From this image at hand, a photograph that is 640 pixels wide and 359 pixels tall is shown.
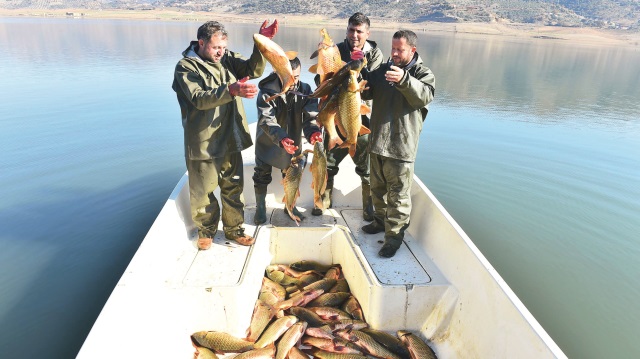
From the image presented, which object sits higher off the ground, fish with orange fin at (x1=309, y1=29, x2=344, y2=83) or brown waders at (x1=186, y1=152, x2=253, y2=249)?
fish with orange fin at (x1=309, y1=29, x2=344, y2=83)

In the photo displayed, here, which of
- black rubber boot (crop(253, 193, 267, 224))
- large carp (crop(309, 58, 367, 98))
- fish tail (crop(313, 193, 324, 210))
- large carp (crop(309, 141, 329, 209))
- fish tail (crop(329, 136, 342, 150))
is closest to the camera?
large carp (crop(309, 58, 367, 98))

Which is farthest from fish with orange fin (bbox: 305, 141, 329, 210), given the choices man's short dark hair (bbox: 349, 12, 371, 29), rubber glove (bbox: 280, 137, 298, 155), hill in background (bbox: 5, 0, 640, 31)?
hill in background (bbox: 5, 0, 640, 31)

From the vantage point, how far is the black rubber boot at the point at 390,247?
14.5ft

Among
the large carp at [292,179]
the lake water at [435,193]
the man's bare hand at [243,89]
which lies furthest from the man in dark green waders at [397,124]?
the lake water at [435,193]

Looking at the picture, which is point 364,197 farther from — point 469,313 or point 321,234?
point 469,313

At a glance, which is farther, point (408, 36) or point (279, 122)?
point (279, 122)

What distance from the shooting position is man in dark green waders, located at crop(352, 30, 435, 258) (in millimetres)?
3758

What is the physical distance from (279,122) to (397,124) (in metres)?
1.31

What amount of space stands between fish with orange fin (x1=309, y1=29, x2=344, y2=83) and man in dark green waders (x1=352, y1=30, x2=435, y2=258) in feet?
1.04

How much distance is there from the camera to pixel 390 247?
4.41 metres

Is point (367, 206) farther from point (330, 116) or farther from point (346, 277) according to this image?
point (330, 116)

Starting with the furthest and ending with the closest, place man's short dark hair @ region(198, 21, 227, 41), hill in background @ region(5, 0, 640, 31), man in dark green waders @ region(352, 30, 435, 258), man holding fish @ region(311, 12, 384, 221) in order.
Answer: hill in background @ region(5, 0, 640, 31), man holding fish @ region(311, 12, 384, 221), man in dark green waders @ region(352, 30, 435, 258), man's short dark hair @ region(198, 21, 227, 41)

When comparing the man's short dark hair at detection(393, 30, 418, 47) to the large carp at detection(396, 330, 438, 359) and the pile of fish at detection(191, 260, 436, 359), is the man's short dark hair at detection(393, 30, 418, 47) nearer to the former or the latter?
the pile of fish at detection(191, 260, 436, 359)

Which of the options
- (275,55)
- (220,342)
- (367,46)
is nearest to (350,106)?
(275,55)
